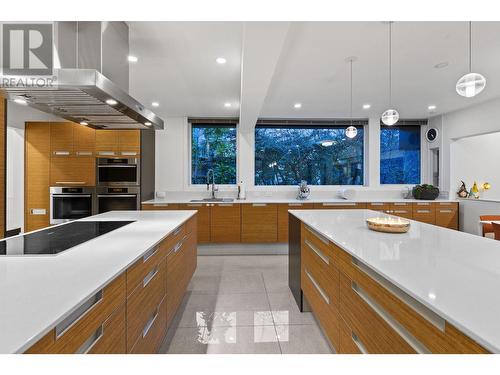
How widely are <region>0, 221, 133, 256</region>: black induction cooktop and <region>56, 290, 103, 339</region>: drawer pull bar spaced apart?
561 millimetres

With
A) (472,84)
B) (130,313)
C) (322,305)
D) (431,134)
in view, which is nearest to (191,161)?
(322,305)

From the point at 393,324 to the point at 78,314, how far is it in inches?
45.7

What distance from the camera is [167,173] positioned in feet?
18.0

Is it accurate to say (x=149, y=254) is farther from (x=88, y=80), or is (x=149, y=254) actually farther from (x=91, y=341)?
(x=88, y=80)

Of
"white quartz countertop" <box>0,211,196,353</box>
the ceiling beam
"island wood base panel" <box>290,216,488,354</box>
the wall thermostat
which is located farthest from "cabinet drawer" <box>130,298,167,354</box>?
the wall thermostat

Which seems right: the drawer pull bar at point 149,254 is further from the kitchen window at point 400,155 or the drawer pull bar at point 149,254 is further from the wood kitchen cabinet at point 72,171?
the kitchen window at point 400,155

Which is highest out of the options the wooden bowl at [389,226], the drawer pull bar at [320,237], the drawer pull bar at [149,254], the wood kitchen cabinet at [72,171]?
the wood kitchen cabinet at [72,171]

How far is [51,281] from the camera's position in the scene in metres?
1.02

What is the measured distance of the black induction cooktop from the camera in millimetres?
1451

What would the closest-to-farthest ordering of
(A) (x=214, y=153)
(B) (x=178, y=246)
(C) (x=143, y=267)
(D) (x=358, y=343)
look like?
(D) (x=358, y=343), (C) (x=143, y=267), (B) (x=178, y=246), (A) (x=214, y=153)

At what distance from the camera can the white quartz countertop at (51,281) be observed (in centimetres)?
69

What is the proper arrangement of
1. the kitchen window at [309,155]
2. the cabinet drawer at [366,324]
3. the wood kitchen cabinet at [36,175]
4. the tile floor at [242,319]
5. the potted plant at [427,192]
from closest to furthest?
1. the cabinet drawer at [366,324]
2. the tile floor at [242,319]
3. the wood kitchen cabinet at [36,175]
4. the potted plant at [427,192]
5. the kitchen window at [309,155]

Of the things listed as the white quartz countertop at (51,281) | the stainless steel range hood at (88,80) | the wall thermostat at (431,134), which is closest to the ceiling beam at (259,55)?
the stainless steel range hood at (88,80)
